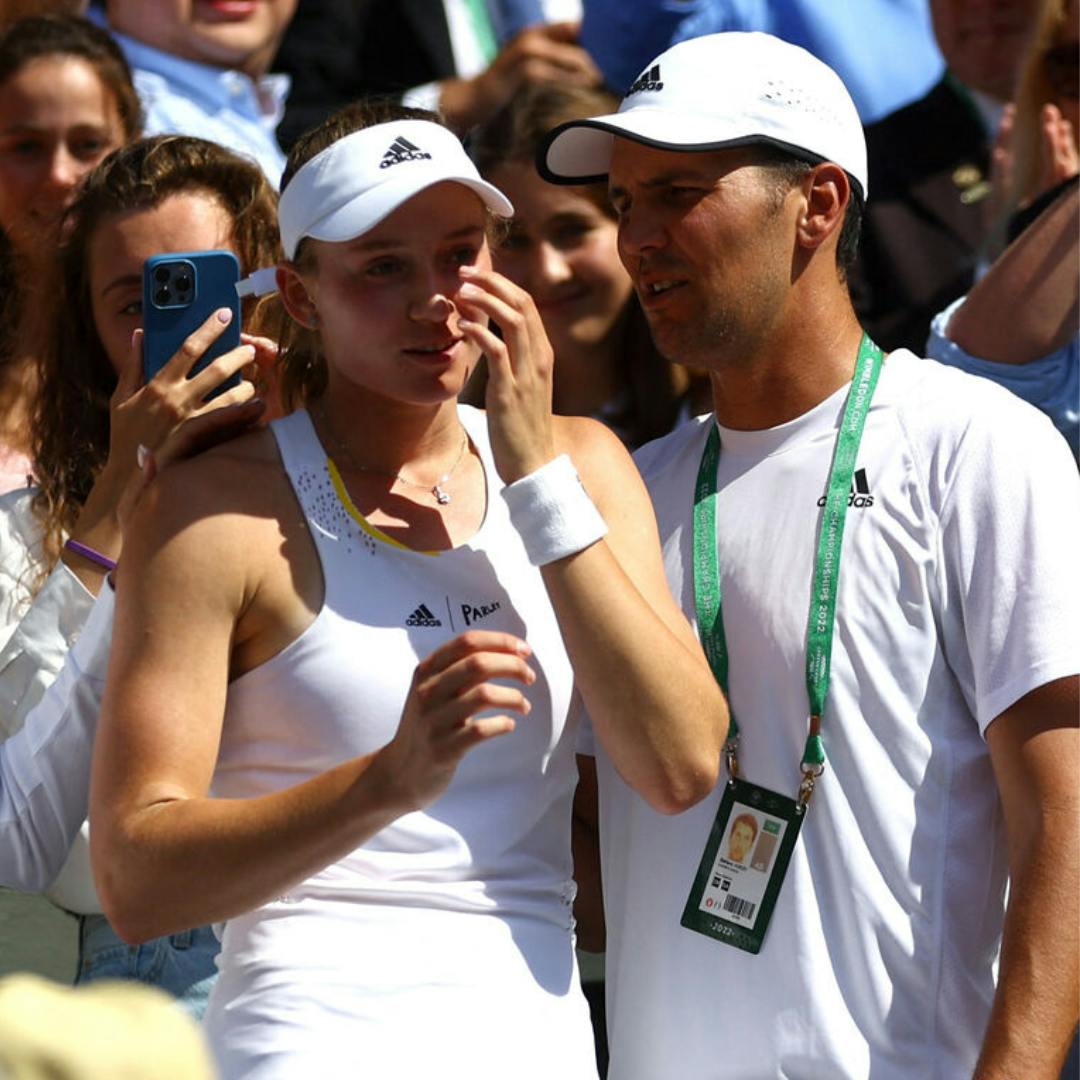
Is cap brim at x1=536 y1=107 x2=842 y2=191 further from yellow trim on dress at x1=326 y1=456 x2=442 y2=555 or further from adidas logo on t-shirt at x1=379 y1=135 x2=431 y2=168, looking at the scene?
yellow trim on dress at x1=326 y1=456 x2=442 y2=555

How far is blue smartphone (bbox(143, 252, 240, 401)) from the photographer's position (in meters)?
2.87

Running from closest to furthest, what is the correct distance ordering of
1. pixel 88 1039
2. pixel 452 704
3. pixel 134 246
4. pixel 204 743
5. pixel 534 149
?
pixel 88 1039 < pixel 452 704 < pixel 204 743 < pixel 134 246 < pixel 534 149

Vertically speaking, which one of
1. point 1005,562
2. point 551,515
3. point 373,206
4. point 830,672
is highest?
point 373,206

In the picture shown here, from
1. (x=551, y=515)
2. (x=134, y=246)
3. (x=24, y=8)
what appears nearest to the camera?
(x=551, y=515)

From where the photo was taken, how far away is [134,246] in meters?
3.31

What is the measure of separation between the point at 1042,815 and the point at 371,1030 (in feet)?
3.14

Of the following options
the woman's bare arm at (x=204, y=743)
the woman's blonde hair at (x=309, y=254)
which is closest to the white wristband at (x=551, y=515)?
the woman's bare arm at (x=204, y=743)

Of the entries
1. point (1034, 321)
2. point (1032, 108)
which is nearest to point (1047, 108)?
point (1032, 108)

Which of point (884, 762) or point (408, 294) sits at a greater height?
point (408, 294)

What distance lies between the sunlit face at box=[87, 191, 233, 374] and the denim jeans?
99cm

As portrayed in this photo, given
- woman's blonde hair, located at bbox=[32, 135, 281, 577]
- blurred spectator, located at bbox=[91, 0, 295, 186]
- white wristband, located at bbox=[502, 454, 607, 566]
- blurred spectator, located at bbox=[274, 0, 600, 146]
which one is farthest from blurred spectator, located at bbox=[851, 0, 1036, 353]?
white wristband, located at bbox=[502, 454, 607, 566]

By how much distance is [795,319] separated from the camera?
9.64 ft

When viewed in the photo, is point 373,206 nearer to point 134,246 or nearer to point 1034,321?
point 134,246

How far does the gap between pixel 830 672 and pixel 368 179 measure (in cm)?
94
